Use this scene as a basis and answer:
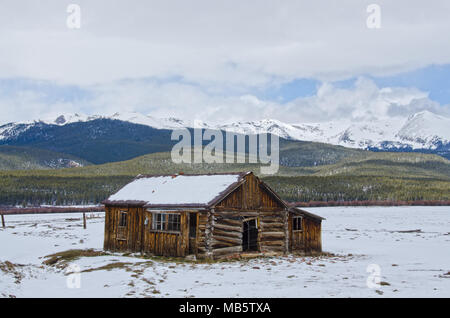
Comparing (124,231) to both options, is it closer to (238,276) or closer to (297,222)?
(297,222)

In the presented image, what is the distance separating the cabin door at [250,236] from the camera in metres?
30.9

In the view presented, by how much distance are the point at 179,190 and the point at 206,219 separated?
3.50 m

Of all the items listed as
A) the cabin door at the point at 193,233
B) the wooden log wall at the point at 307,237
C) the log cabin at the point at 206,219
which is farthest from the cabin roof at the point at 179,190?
the wooden log wall at the point at 307,237

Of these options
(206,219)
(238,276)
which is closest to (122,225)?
(206,219)

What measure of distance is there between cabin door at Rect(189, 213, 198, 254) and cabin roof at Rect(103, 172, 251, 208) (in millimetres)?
1247

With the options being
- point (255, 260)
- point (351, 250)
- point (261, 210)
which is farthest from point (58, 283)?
point (351, 250)

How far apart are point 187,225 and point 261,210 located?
5113 mm

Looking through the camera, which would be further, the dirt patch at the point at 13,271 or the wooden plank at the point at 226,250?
the wooden plank at the point at 226,250

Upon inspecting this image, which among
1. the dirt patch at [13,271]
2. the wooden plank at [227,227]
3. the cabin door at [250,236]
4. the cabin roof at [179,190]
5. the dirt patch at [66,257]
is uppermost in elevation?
the cabin roof at [179,190]

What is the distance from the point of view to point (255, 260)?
2727cm

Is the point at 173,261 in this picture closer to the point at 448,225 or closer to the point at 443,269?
the point at 443,269

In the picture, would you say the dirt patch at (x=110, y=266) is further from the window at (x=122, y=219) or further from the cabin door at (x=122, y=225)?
the window at (x=122, y=219)

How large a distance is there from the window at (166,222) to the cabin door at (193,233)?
42.9 inches
